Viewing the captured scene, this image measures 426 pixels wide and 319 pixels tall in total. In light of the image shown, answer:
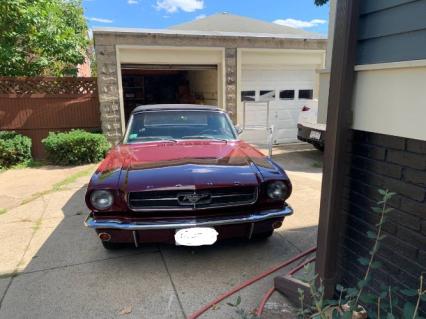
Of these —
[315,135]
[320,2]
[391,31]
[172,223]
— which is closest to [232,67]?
[315,135]

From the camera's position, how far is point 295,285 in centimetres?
257

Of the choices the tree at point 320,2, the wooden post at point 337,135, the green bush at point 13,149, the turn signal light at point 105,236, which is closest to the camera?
the wooden post at point 337,135

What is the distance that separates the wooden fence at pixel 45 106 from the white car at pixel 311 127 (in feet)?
17.6

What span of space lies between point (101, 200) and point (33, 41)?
7823 mm

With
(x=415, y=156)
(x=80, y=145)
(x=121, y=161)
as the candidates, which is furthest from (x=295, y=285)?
(x=80, y=145)

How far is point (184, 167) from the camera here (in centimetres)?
308

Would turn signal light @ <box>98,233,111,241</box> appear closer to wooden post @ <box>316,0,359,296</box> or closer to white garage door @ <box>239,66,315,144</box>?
wooden post @ <box>316,0,359,296</box>

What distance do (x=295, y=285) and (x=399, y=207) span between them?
1.03m

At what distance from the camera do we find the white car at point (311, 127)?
760 centimetres

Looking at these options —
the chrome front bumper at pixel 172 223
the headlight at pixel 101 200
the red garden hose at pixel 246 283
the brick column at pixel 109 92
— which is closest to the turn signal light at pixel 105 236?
the chrome front bumper at pixel 172 223

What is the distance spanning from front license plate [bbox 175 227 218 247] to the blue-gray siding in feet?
5.89

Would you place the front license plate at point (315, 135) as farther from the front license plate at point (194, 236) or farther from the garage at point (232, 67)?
the front license plate at point (194, 236)

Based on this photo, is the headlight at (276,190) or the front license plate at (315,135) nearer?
the headlight at (276,190)

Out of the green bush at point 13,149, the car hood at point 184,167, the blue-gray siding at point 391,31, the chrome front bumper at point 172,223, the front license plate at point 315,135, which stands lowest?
the green bush at point 13,149
